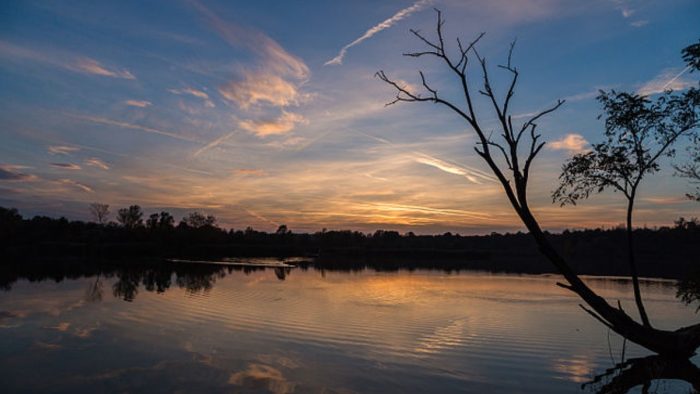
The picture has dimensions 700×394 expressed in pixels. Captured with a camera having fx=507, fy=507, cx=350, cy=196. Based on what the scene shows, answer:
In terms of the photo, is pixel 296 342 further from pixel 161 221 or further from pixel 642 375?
pixel 161 221

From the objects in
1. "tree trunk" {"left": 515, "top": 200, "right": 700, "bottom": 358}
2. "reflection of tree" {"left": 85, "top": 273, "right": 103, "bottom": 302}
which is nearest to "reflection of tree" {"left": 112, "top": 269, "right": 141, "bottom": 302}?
"reflection of tree" {"left": 85, "top": 273, "right": 103, "bottom": 302}

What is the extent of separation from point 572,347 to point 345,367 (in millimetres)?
7798

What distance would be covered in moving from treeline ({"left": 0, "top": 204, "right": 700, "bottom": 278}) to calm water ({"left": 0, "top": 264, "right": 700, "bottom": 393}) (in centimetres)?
4597

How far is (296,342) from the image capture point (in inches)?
586

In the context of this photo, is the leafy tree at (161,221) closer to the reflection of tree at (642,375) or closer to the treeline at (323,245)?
the treeline at (323,245)

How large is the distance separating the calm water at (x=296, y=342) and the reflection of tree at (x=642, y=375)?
33cm

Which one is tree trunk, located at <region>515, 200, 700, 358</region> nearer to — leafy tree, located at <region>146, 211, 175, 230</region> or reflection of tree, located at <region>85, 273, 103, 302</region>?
reflection of tree, located at <region>85, 273, 103, 302</region>

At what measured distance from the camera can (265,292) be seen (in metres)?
29.0

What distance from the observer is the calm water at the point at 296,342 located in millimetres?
10758

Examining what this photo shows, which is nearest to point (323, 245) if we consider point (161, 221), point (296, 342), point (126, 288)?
point (161, 221)

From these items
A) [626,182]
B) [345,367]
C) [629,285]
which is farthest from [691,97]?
[629,285]

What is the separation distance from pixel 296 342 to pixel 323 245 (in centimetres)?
11528

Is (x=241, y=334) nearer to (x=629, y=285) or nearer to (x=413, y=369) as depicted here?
(x=413, y=369)

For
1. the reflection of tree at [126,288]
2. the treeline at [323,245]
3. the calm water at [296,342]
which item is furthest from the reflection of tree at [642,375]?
the treeline at [323,245]
